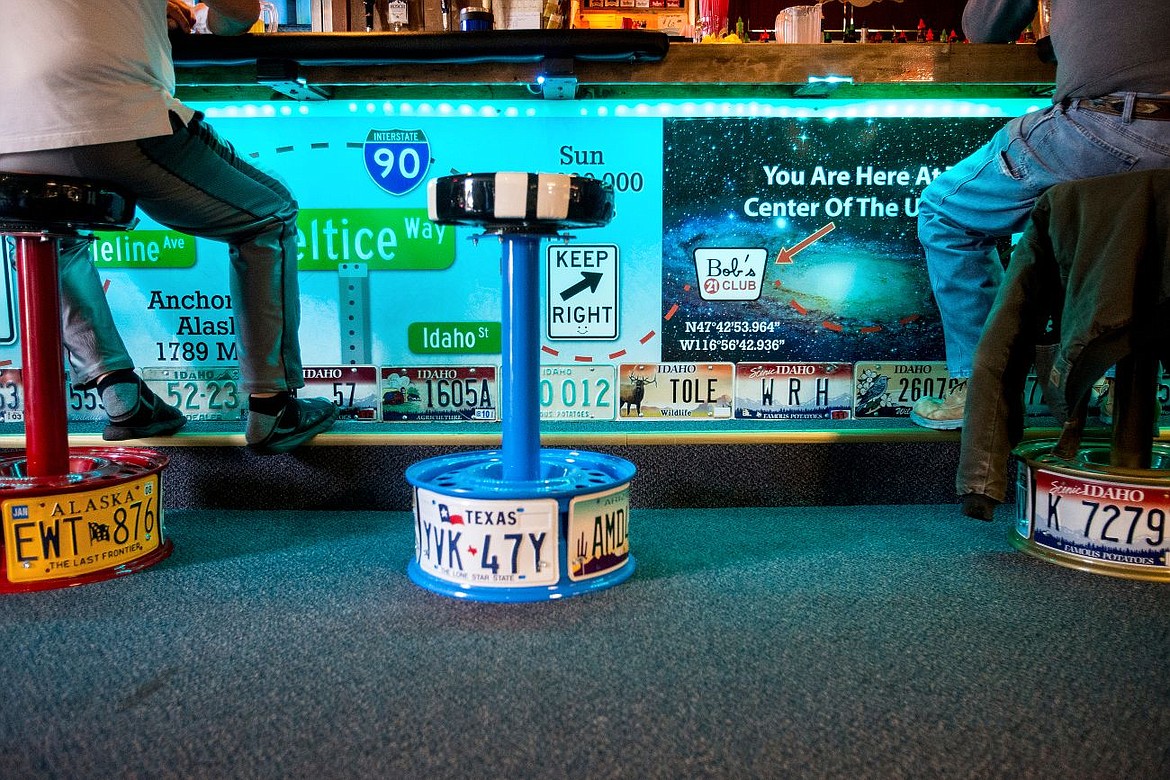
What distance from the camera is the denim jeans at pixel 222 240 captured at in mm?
1538

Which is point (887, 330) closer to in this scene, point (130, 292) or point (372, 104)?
point (372, 104)

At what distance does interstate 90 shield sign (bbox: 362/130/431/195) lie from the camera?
2.16m

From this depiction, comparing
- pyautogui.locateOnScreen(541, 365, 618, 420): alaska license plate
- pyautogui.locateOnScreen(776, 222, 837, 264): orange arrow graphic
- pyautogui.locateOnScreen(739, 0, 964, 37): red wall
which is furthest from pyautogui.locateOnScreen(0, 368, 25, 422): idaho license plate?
pyautogui.locateOnScreen(739, 0, 964, 37): red wall

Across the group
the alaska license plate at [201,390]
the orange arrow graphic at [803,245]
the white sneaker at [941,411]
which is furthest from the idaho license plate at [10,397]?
the white sneaker at [941,411]

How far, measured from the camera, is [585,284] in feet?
7.26

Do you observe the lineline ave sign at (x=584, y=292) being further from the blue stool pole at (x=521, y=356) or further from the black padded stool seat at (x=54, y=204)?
the black padded stool seat at (x=54, y=204)

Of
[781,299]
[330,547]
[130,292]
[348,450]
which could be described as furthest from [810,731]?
[130,292]

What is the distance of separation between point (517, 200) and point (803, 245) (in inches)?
47.1

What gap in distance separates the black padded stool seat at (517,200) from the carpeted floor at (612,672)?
24.5 inches

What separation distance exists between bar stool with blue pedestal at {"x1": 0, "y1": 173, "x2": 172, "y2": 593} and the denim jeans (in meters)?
0.10

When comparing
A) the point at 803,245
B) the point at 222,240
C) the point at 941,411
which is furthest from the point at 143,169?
the point at 941,411

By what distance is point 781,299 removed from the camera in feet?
7.29

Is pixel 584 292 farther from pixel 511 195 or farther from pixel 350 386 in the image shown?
pixel 511 195

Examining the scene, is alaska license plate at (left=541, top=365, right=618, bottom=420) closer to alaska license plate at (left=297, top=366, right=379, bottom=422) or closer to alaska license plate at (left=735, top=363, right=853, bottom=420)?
alaska license plate at (left=735, top=363, right=853, bottom=420)
